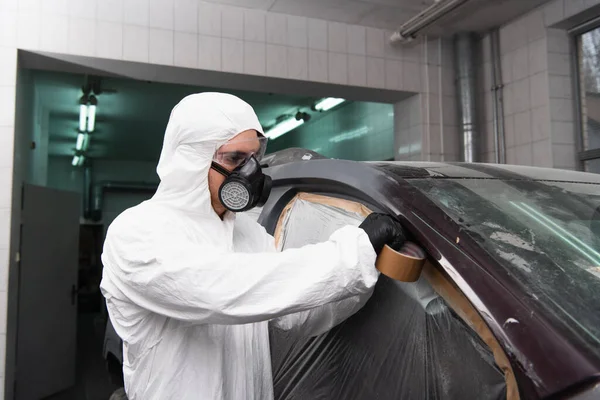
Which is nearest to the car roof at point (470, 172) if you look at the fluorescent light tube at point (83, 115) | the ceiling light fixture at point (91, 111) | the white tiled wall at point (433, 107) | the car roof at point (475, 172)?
the car roof at point (475, 172)

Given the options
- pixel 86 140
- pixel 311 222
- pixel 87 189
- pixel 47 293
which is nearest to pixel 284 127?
pixel 86 140

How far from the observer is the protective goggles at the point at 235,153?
136 cm

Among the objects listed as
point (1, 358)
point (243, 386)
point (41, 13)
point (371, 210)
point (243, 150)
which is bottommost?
point (1, 358)

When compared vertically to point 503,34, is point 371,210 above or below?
below

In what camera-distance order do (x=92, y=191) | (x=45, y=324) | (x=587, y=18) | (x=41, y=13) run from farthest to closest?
(x=92, y=191), (x=45, y=324), (x=587, y=18), (x=41, y=13)

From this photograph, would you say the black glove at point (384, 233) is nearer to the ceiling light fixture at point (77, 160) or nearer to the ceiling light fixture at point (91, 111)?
the ceiling light fixture at point (91, 111)

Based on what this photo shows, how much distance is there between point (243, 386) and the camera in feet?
4.43

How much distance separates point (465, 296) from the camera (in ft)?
3.12

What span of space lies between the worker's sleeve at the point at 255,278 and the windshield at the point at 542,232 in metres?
0.25

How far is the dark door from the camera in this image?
4637 millimetres

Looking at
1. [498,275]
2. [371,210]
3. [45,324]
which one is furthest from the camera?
[45,324]

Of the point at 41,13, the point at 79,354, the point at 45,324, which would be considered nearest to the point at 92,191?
the point at 79,354

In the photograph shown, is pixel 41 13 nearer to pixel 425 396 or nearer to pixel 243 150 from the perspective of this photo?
pixel 243 150

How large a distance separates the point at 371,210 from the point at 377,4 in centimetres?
372
